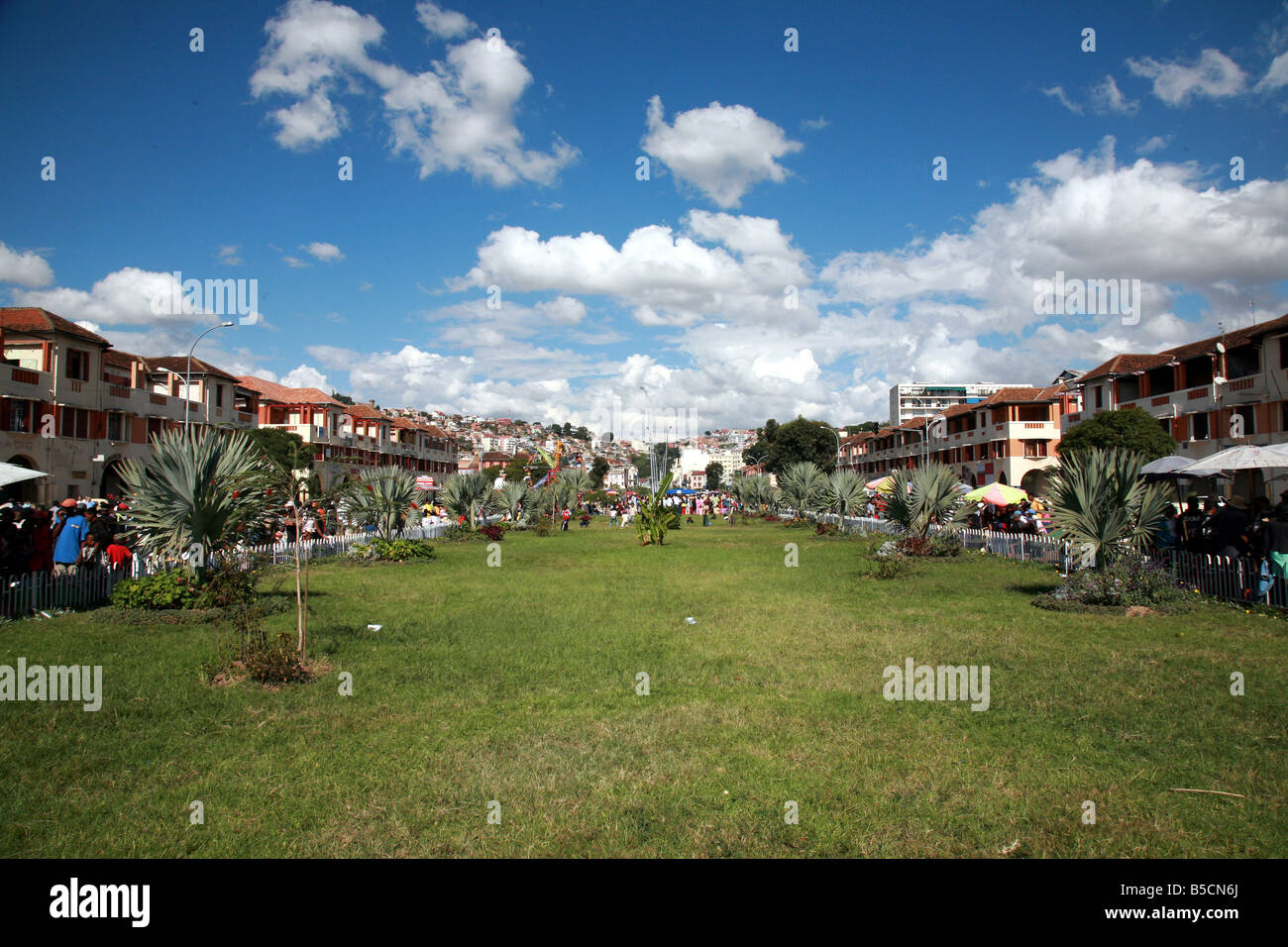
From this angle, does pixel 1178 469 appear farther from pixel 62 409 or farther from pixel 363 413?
pixel 363 413

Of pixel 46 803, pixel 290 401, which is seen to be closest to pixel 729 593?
pixel 46 803

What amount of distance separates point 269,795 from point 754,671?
544cm

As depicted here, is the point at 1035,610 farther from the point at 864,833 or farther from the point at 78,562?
the point at 78,562

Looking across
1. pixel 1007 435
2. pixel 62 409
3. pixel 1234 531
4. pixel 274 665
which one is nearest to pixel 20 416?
pixel 62 409

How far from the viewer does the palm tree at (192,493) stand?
1217 centimetres

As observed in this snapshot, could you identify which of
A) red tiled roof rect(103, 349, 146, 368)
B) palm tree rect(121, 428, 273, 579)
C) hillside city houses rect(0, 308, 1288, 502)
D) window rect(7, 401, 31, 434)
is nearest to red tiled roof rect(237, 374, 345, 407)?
hillside city houses rect(0, 308, 1288, 502)

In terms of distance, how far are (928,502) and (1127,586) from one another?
32.6 ft

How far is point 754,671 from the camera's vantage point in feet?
28.8

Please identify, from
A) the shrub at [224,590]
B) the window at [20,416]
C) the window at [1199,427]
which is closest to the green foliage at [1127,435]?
the window at [1199,427]

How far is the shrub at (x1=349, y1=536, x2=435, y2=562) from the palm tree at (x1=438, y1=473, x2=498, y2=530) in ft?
35.2

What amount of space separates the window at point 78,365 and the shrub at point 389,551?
21.5m

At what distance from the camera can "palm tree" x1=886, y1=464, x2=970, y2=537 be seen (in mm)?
22531

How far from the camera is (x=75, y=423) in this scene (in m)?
33.7

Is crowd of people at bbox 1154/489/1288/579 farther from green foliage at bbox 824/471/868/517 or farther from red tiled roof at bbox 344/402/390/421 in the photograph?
red tiled roof at bbox 344/402/390/421
